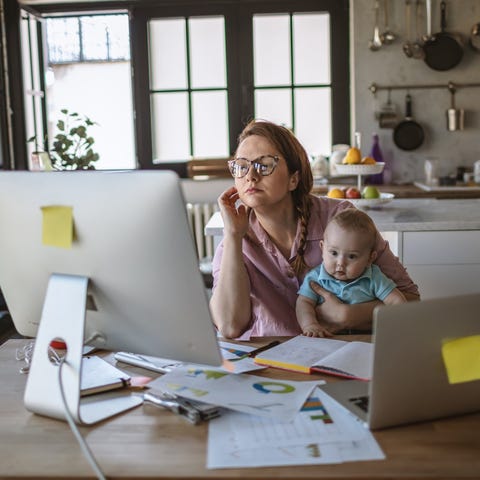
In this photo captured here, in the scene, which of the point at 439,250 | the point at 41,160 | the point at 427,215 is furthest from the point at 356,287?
the point at 41,160

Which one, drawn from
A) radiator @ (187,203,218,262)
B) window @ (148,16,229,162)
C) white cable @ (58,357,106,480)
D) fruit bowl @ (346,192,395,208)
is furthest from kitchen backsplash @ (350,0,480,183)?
white cable @ (58,357,106,480)

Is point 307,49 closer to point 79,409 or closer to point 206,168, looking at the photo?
point 206,168

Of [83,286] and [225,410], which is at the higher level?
[83,286]

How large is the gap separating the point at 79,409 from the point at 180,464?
0.24 metres

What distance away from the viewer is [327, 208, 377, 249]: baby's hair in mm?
1790

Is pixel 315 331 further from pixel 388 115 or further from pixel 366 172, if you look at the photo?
pixel 388 115

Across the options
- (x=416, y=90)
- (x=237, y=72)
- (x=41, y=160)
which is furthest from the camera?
(x=237, y=72)

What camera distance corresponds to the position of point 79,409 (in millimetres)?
1162

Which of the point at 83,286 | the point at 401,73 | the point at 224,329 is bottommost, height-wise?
the point at 224,329

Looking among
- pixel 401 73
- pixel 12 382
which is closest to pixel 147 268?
pixel 12 382

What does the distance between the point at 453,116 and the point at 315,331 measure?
3347 millimetres

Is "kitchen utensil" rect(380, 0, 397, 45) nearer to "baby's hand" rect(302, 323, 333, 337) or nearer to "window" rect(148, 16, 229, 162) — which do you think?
"window" rect(148, 16, 229, 162)

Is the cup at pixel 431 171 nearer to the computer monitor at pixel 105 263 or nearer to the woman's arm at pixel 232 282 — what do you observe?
the woman's arm at pixel 232 282

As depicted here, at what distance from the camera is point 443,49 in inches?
179
